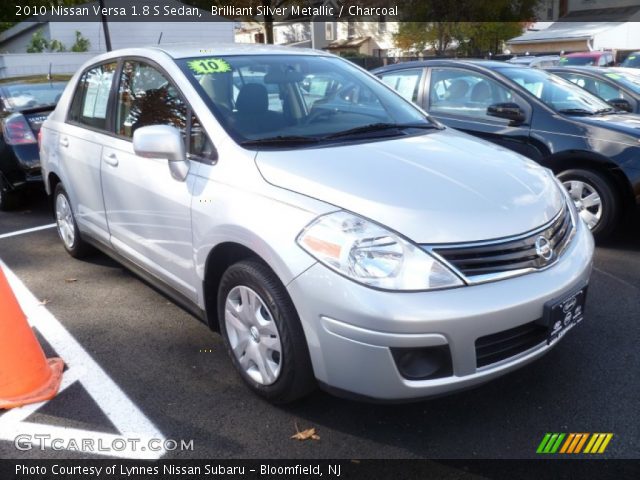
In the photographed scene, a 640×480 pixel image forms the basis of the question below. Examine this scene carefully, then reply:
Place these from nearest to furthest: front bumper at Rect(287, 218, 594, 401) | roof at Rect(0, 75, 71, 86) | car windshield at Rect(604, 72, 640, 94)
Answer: front bumper at Rect(287, 218, 594, 401) < roof at Rect(0, 75, 71, 86) < car windshield at Rect(604, 72, 640, 94)

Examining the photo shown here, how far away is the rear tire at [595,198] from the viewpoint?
197 inches

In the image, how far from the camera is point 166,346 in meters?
3.50

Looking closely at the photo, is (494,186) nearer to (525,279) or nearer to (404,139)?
(525,279)

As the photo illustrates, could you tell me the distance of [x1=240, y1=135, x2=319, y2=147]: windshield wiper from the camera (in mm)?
2926

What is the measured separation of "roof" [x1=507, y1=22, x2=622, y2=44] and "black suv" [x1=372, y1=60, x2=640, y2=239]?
3216 cm

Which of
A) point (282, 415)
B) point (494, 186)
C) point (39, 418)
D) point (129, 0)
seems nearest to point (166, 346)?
point (39, 418)

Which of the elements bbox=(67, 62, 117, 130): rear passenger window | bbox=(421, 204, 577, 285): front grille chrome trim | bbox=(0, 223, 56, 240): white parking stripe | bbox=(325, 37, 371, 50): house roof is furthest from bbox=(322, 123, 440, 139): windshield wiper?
bbox=(325, 37, 371, 50): house roof

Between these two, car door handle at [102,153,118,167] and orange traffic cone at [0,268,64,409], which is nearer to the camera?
orange traffic cone at [0,268,64,409]

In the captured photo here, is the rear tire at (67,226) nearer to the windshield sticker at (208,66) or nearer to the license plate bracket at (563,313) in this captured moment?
the windshield sticker at (208,66)

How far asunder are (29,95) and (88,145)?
11.9ft

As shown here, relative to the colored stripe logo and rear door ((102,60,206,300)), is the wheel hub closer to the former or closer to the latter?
rear door ((102,60,206,300))

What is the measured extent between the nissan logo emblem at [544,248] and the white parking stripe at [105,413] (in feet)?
6.11

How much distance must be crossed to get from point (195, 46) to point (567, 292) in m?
2.70

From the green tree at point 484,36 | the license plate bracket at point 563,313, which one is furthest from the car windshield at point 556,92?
the green tree at point 484,36
